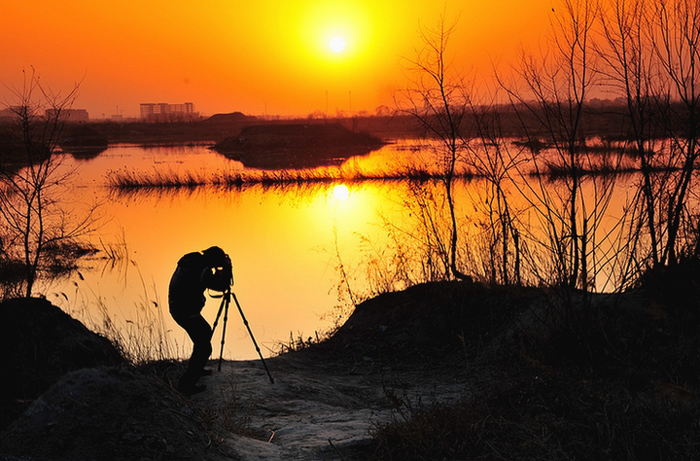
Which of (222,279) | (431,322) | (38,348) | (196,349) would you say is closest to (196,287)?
(222,279)

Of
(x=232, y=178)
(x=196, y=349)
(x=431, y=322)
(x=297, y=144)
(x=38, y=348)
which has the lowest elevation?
(x=431, y=322)

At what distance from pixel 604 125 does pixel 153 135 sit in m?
82.8

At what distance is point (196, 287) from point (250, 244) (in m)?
15.8

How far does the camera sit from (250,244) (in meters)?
24.0

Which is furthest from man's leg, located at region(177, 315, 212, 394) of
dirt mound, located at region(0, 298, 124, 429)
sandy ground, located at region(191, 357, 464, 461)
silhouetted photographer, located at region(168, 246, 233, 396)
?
dirt mound, located at region(0, 298, 124, 429)

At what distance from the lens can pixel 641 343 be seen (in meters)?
8.17

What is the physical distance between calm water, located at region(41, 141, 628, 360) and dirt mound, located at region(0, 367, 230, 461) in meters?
5.34

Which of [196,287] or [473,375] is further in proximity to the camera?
[473,375]

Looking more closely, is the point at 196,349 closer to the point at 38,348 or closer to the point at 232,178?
the point at 38,348

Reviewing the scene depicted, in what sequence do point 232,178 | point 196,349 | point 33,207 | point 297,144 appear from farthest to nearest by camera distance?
1. point 297,144
2. point 232,178
3. point 33,207
4. point 196,349

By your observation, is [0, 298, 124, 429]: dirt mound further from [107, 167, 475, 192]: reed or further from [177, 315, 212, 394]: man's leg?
[107, 167, 475, 192]: reed

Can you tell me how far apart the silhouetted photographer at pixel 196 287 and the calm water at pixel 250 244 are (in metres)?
2.55

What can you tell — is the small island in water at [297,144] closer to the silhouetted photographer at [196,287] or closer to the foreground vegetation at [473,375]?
the foreground vegetation at [473,375]

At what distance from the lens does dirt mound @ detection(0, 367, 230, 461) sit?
4949 millimetres
